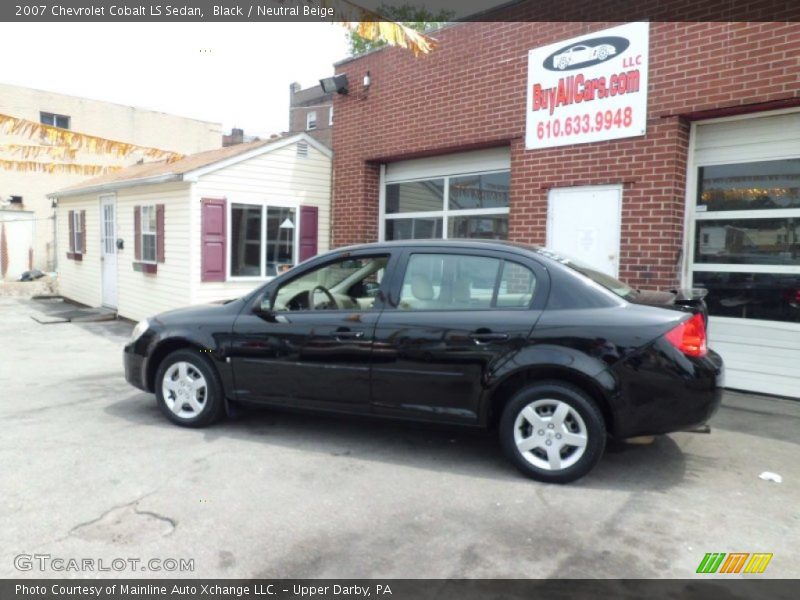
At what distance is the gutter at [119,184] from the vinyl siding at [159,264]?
0.18 m

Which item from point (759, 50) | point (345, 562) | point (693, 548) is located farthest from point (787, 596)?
point (759, 50)

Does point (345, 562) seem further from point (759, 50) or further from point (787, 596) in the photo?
point (759, 50)

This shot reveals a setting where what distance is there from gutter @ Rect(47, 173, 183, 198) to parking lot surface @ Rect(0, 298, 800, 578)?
4923 mm

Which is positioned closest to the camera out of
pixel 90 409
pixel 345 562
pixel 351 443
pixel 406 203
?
pixel 345 562

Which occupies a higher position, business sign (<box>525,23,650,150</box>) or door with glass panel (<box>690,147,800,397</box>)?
business sign (<box>525,23,650,150</box>)

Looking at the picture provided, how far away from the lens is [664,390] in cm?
373

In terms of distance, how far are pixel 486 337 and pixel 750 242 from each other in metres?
3.82

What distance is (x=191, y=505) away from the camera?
141 inches

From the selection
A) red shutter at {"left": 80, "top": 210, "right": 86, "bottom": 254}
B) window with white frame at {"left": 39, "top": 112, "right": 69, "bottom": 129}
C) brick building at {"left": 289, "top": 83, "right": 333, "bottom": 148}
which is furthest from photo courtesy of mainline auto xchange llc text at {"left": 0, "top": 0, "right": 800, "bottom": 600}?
brick building at {"left": 289, "top": 83, "right": 333, "bottom": 148}

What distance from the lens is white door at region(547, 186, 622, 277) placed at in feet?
22.8

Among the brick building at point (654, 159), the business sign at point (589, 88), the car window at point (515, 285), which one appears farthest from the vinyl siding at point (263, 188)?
the car window at point (515, 285)

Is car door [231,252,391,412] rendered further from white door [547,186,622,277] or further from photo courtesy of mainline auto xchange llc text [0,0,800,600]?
white door [547,186,622,277]

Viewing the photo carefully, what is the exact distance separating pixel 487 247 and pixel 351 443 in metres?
1.83

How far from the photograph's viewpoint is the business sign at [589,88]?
21.8 feet
